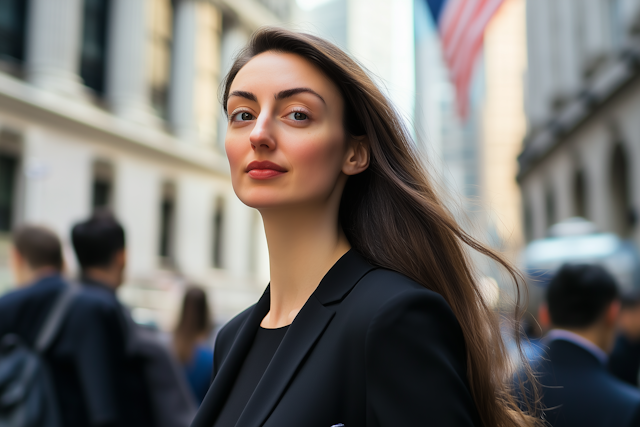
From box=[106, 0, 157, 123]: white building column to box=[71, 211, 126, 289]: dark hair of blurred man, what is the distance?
26.6 m

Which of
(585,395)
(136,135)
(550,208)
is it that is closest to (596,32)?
(550,208)

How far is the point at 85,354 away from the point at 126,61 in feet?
92.3

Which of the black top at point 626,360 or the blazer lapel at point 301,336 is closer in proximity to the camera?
the blazer lapel at point 301,336

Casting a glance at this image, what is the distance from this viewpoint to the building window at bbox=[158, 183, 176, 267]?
32.8 meters

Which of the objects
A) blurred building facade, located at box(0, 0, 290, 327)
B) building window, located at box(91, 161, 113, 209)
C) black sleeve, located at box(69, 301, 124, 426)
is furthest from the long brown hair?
building window, located at box(91, 161, 113, 209)

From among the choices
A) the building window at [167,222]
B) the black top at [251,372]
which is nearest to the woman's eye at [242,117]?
the black top at [251,372]

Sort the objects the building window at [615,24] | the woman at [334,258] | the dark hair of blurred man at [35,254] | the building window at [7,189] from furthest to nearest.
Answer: the building window at [7,189], the building window at [615,24], the dark hair of blurred man at [35,254], the woman at [334,258]

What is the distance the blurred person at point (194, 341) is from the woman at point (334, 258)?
3.77 meters

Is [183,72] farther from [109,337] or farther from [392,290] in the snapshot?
[392,290]

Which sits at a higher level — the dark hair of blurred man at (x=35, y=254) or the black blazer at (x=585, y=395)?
the dark hair of blurred man at (x=35, y=254)

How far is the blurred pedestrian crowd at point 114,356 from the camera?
9.68 ft

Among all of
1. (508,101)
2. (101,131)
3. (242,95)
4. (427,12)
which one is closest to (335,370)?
(242,95)

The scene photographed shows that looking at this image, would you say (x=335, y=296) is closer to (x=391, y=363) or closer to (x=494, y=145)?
(x=391, y=363)

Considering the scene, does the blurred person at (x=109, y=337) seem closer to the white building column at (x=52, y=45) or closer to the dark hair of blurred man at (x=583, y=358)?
the dark hair of blurred man at (x=583, y=358)
